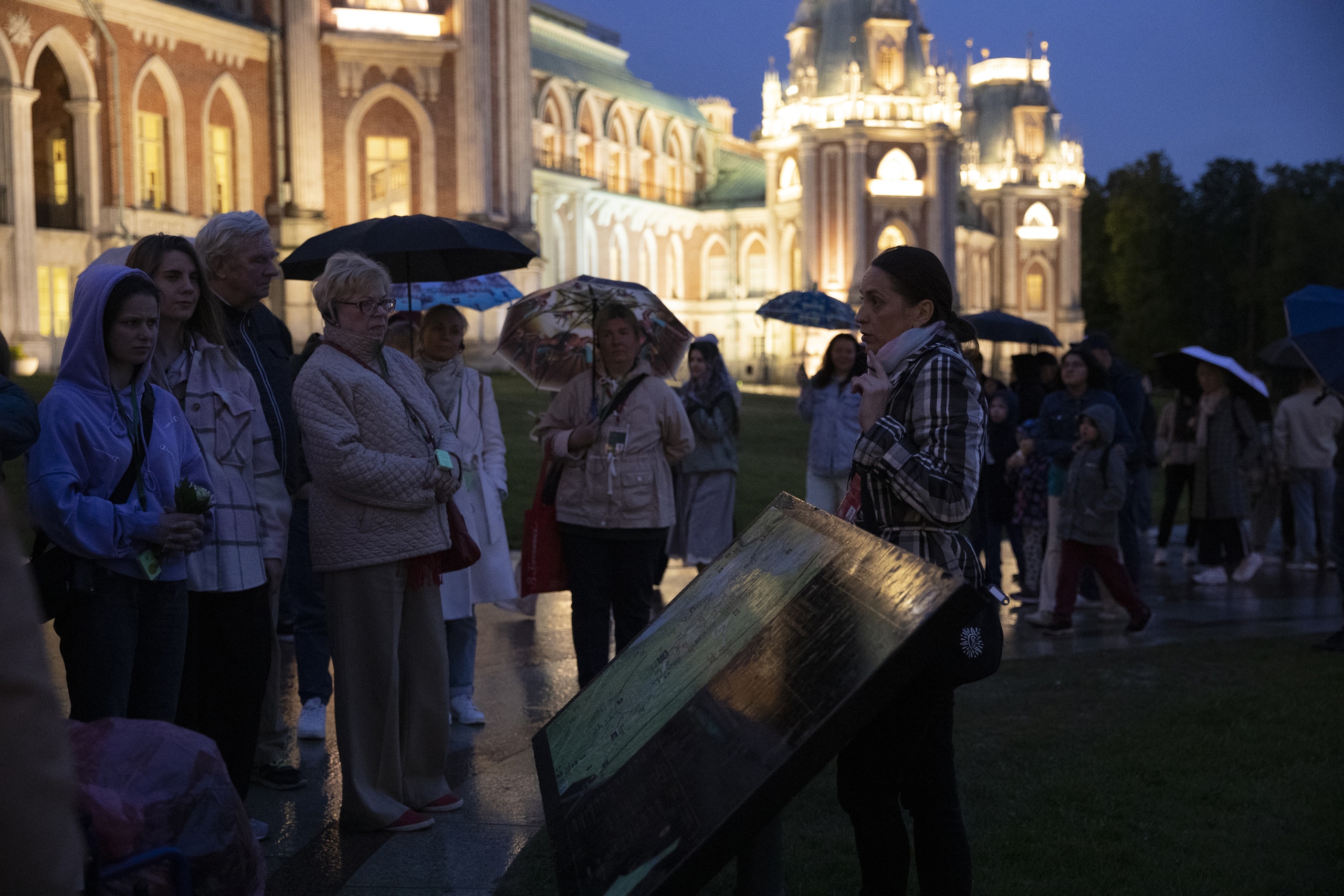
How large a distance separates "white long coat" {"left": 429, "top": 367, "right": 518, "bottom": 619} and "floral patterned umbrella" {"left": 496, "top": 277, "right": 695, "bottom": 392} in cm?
40

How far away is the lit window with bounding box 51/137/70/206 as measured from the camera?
2861cm

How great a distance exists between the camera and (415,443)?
5043 millimetres

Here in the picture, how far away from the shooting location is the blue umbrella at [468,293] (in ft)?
31.4

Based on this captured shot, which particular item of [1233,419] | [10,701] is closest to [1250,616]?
[1233,419]

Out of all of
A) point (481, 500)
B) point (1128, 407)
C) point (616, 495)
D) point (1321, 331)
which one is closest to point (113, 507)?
point (616, 495)

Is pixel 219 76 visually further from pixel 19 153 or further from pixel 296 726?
pixel 296 726

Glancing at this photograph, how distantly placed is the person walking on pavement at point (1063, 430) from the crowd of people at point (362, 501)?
1.00 metres

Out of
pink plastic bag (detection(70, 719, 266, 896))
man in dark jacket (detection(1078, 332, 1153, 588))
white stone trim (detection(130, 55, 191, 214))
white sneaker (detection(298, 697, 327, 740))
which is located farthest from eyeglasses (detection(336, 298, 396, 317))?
white stone trim (detection(130, 55, 191, 214))

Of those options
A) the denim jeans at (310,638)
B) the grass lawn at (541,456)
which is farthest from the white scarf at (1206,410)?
the denim jeans at (310,638)

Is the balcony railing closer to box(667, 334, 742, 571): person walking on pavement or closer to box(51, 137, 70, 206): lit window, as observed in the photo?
box(51, 137, 70, 206): lit window

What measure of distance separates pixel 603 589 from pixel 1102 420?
4311 mm

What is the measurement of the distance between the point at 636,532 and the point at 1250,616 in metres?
6.32

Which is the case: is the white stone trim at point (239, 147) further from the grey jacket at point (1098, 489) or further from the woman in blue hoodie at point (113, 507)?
the woman in blue hoodie at point (113, 507)

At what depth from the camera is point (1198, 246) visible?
70.1m
